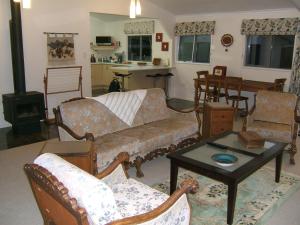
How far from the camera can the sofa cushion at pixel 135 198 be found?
1.98 m

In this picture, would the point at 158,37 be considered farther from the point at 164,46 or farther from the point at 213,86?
the point at 213,86

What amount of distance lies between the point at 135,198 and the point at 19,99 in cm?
354

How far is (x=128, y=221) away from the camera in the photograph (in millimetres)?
1557

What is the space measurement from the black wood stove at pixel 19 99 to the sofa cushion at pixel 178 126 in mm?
2213

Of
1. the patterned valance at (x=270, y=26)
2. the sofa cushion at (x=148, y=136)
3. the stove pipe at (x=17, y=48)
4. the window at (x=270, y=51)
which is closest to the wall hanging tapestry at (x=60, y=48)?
the stove pipe at (x=17, y=48)

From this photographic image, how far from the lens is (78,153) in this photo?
8.80 feet

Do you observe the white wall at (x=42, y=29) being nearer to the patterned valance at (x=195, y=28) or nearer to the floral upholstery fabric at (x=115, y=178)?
the patterned valance at (x=195, y=28)

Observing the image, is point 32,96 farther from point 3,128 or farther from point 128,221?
point 128,221

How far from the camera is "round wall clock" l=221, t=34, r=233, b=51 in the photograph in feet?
22.8

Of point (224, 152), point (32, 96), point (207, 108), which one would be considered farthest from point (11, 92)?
point (224, 152)

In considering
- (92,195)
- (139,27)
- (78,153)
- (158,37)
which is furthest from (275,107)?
(139,27)

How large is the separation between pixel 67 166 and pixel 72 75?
15.4ft

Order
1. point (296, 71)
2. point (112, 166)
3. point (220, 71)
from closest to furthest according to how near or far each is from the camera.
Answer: point (112, 166)
point (296, 71)
point (220, 71)

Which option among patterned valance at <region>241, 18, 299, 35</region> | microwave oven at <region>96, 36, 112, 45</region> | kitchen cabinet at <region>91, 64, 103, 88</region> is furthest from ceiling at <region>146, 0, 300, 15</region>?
kitchen cabinet at <region>91, 64, 103, 88</region>
